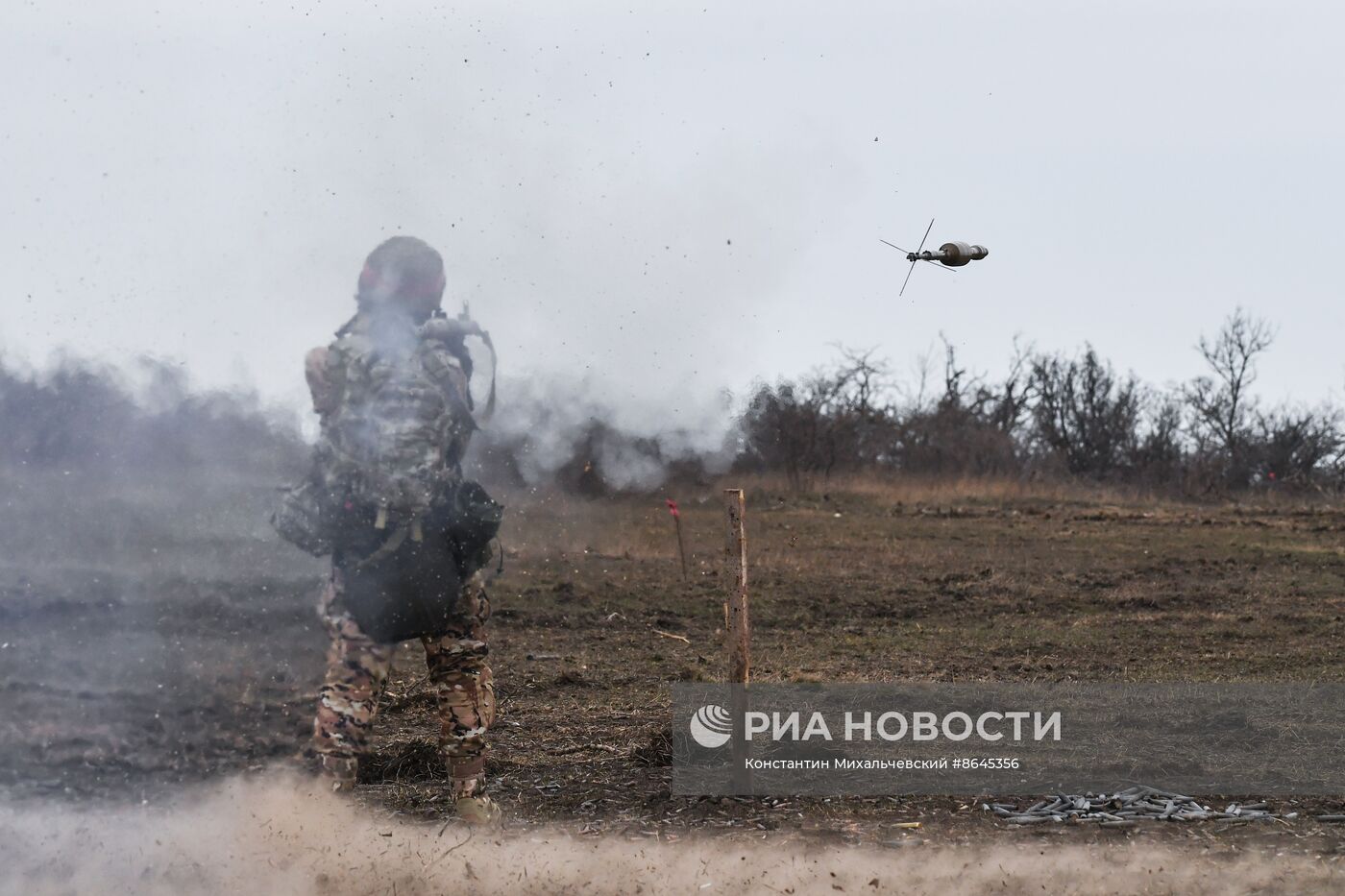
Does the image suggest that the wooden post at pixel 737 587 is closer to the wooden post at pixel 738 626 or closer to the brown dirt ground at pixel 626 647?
the wooden post at pixel 738 626

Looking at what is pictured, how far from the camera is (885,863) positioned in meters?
6.27

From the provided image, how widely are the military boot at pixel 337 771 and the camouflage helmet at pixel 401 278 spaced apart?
6.78 ft

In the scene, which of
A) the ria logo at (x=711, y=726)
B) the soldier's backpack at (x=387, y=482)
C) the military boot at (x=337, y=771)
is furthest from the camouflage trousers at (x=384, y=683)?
the ria logo at (x=711, y=726)

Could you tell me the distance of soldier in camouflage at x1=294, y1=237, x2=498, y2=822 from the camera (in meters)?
6.57

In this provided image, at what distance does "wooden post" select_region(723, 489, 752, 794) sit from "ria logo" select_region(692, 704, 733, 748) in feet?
2.25

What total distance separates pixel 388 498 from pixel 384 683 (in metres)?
0.89

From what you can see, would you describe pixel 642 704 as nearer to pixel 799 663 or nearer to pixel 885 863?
pixel 799 663

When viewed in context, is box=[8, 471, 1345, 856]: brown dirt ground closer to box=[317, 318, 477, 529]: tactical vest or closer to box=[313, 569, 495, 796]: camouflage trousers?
box=[313, 569, 495, 796]: camouflage trousers

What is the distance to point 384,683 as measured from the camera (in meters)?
6.79

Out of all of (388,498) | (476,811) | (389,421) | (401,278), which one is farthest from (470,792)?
(401,278)

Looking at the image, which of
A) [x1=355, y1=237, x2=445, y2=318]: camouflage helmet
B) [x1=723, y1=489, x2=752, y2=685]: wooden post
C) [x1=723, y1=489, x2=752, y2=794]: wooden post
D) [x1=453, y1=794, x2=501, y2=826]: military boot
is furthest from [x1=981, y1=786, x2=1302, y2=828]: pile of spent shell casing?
[x1=355, y1=237, x2=445, y2=318]: camouflage helmet

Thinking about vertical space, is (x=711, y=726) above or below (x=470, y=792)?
above

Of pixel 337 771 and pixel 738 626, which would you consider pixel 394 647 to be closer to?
pixel 337 771

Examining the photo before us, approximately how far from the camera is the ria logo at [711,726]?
8230 millimetres
